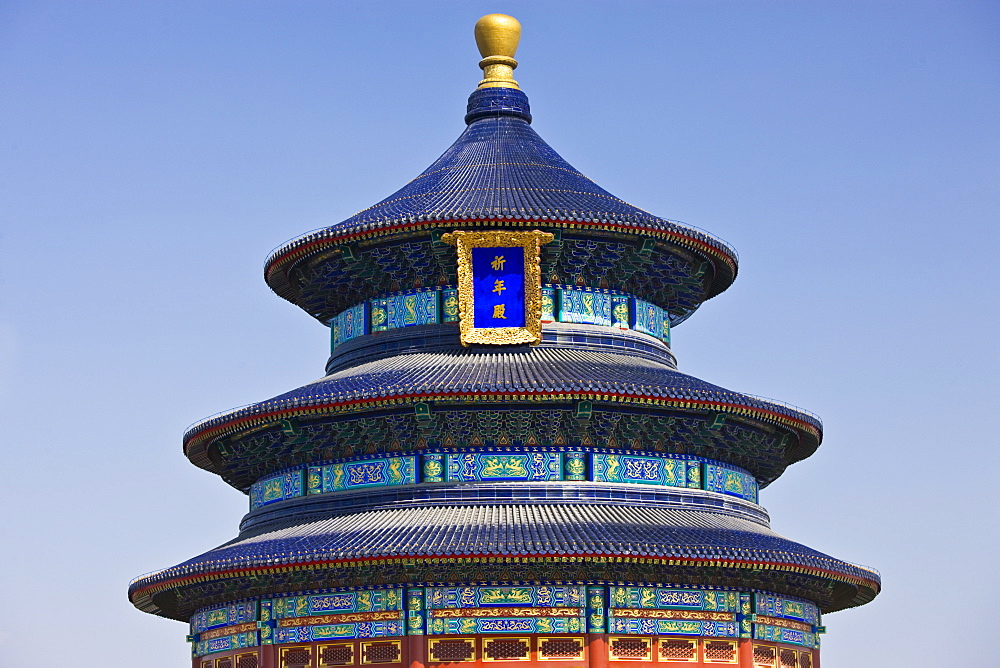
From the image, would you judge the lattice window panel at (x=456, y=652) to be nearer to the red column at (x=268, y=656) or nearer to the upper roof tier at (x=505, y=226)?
the red column at (x=268, y=656)

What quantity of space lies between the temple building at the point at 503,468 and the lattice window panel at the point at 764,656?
0.23 ft

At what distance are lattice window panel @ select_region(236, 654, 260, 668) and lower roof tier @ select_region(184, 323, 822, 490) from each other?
4.90 metres

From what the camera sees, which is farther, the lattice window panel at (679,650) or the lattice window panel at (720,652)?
the lattice window panel at (720,652)

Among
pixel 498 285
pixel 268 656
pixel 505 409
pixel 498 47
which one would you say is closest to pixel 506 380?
pixel 505 409

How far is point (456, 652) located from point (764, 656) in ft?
25.0

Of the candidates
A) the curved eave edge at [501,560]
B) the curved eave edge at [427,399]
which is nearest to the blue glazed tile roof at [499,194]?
the curved eave edge at [427,399]

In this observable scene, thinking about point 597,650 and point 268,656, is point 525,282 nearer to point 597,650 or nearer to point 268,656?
point 597,650

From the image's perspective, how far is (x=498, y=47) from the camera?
51219 millimetres

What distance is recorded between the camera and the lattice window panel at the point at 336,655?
40688mm

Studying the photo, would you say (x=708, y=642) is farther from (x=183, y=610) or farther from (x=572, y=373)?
(x=183, y=610)

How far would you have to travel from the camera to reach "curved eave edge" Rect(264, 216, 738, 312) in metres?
44.2

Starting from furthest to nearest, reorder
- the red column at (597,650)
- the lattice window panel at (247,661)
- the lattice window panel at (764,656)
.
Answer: the lattice window panel at (247,661)
the lattice window panel at (764,656)
the red column at (597,650)

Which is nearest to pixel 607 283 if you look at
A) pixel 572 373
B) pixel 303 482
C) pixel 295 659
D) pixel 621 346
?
pixel 621 346

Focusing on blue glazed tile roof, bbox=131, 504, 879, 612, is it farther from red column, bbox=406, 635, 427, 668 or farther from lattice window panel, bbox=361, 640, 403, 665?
lattice window panel, bbox=361, 640, 403, 665
